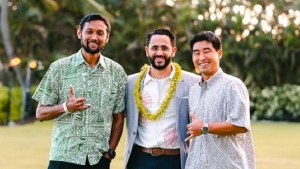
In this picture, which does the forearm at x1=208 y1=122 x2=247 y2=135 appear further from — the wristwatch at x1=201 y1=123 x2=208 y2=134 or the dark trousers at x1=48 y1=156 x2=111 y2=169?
the dark trousers at x1=48 y1=156 x2=111 y2=169

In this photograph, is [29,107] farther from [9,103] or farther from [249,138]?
[249,138]

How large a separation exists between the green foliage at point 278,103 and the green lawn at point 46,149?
6841 mm

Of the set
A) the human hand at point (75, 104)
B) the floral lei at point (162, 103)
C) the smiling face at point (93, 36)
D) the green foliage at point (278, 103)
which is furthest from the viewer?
the green foliage at point (278, 103)

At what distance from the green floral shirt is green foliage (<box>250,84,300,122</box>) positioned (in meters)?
21.2

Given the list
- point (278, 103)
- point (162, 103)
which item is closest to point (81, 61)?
point (162, 103)

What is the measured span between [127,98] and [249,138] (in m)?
1.29

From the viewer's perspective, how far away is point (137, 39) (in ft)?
93.0

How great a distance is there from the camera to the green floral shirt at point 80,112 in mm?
5160

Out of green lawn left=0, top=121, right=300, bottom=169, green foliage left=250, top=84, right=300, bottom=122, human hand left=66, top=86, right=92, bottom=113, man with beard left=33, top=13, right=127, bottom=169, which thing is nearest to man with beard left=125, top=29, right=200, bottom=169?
man with beard left=33, top=13, right=127, bottom=169

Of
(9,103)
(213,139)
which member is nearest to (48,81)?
(213,139)

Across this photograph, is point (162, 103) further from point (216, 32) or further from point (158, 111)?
point (216, 32)

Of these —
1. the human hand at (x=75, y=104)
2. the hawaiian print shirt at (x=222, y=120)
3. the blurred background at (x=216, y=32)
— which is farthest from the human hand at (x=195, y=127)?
the blurred background at (x=216, y=32)

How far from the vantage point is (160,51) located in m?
5.38

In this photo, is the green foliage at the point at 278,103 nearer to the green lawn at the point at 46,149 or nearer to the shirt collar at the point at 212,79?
the green lawn at the point at 46,149
